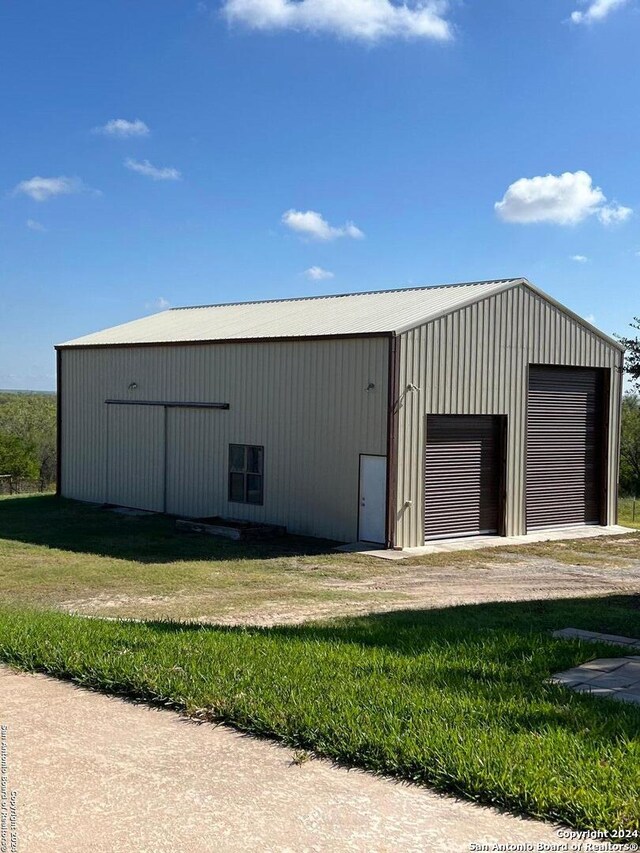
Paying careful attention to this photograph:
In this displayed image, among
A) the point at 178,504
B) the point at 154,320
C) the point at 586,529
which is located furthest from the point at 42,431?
the point at 586,529

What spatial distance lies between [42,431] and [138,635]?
69.5 m

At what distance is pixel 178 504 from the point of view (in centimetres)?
2289

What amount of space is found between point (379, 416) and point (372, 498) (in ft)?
5.53

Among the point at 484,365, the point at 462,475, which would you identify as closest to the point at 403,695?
the point at 462,475

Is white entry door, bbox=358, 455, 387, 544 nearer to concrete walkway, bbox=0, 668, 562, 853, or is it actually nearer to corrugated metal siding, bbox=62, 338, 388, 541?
corrugated metal siding, bbox=62, 338, 388, 541

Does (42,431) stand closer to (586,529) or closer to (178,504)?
(178,504)

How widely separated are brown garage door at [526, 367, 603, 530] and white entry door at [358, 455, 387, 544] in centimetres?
429

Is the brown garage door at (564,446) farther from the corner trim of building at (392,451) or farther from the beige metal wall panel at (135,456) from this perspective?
the beige metal wall panel at (135,456)

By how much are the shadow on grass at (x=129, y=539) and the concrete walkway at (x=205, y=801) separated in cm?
1155

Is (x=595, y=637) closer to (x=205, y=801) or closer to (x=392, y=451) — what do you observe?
(x=205, y=801)

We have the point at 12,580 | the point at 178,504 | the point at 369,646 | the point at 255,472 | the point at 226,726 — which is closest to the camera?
the point at 226,726

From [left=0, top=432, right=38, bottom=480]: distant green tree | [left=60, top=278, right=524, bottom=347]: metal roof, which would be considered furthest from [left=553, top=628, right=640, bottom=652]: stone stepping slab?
[left=0, top=432, right=38, bottom=480]: distant green tree

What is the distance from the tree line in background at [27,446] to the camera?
59.2 meters

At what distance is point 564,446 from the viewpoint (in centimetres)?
2180
